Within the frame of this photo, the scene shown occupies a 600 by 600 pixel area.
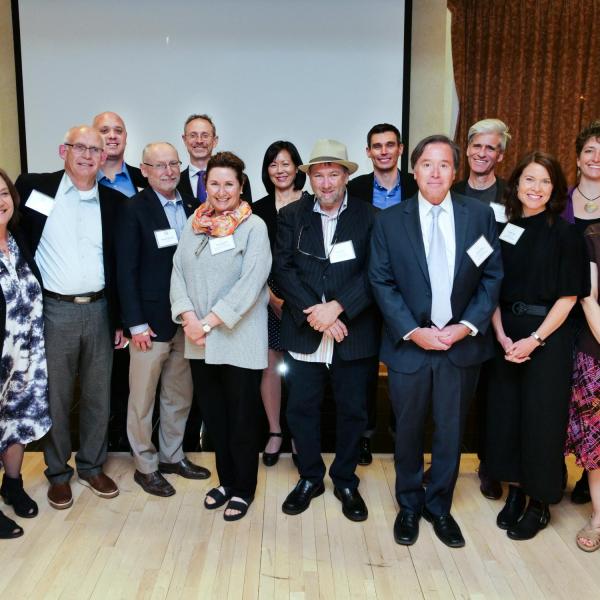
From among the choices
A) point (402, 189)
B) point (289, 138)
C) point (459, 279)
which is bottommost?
point (459, 279)

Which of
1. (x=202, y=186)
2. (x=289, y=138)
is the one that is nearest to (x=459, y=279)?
(x=202, y=186)

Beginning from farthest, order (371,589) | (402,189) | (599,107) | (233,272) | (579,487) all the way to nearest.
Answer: (599,107)
(402,189)
(579,487)
(233,272)
(371,589)

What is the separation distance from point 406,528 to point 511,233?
1348 mm

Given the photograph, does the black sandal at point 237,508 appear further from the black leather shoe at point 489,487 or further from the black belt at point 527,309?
the black belt at point 527,309

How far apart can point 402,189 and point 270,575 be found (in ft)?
6.96

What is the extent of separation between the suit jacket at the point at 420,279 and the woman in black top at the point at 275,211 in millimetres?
712

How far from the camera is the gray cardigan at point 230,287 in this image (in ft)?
8.50

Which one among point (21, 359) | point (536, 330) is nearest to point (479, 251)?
point (536, 330)

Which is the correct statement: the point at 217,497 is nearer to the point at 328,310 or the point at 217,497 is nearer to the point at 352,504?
the point at 352,504

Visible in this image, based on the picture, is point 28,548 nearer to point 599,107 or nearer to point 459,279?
point 459,279

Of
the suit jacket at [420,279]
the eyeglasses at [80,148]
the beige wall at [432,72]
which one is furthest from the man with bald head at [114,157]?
the beige wall at [432,72]

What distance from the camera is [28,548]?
A: 2512 millimetres

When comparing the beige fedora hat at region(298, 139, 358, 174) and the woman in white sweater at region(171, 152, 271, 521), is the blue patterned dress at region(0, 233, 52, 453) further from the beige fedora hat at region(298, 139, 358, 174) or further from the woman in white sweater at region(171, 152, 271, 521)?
the beige fedora hat at region(298, 139, 358, 174)

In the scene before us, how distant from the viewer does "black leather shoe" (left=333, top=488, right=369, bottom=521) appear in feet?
9.04
